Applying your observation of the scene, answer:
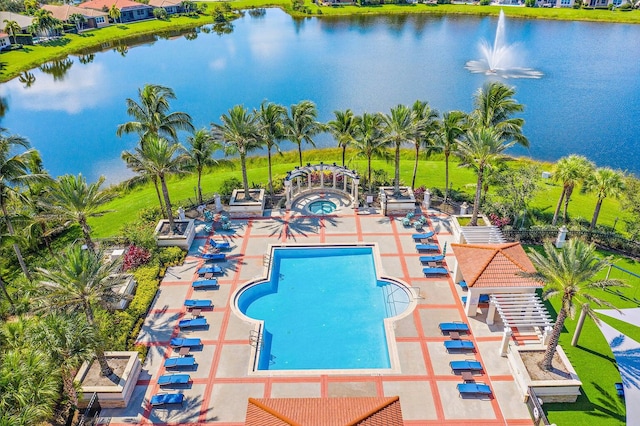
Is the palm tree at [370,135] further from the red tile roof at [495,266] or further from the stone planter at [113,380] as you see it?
the stone planter at [113,380]

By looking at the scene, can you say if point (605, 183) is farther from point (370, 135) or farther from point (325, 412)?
point (325, 412)

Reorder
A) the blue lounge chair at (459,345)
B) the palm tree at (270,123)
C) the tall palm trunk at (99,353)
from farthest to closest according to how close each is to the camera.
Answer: the palm tree at (270,123) → the blue lounge chair at (459,345) → the tall palm trunk at (99,353)

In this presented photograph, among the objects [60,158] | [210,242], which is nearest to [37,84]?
[60,158]

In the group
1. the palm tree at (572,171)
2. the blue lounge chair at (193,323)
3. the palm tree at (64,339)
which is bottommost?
the blue lounge chair at (193,323)

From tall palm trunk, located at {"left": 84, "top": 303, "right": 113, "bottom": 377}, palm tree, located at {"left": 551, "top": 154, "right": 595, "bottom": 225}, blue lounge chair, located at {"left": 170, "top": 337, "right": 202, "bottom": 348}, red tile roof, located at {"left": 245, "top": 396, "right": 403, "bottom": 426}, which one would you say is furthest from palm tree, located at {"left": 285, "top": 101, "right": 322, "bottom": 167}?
red tile roof, located at {"left": 245, "top": 396, "right": 403, "bottom": 426}

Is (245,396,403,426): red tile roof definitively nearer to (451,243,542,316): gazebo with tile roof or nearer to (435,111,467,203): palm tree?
(451,243,542,316): gazebo with tile roof

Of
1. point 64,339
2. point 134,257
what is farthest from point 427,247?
point 64,339

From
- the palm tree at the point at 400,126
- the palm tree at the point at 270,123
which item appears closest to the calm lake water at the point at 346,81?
the palm tree at the point at 270,123
